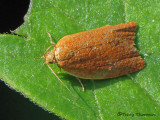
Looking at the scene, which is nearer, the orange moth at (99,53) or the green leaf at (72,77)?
the green leaf at (72,77)

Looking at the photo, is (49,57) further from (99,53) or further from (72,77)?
(99,53)

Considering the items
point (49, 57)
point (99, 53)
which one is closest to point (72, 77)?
point (49, 57)

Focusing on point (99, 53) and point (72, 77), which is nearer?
point (99, 53)

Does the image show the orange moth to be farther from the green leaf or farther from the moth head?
the green leaf

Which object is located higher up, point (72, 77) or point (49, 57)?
point (49, 57)

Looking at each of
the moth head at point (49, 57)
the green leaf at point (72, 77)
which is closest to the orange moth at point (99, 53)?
the moth head at point (49, 57)

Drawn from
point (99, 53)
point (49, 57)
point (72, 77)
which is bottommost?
point (72, 77)

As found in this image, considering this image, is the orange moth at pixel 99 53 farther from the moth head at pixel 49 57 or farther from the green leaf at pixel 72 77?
the green leaf at pixel 72 77
